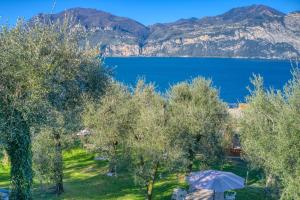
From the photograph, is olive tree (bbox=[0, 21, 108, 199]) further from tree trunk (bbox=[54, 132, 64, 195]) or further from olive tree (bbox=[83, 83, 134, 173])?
olive tree (bbox=[83, 83, 134, 173])

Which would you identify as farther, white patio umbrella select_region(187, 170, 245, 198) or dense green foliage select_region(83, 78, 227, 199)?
dense green foliage select_region(83, 78, 227, 199)

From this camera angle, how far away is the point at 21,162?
17.0m

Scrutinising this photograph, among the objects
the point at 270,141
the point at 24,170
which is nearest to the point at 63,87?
the point at 24,170

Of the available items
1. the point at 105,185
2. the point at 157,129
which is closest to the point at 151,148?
the point at 157,129

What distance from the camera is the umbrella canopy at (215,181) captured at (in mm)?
22050

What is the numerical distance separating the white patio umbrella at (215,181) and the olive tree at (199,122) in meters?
2.84

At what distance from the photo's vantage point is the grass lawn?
85.2 feet

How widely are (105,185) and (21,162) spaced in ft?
41.1

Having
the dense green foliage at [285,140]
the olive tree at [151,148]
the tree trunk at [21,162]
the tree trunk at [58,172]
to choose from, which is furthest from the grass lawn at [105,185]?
the dense green foliage at [285,140]

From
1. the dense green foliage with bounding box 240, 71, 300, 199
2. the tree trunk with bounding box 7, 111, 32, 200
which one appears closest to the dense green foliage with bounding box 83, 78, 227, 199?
the dense green foliage with bounding box 240, 71, 300, 199

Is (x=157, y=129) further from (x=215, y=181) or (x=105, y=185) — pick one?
(x=105, y=185)

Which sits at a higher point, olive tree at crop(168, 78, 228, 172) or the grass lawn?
olive tree at crop(168, 78, 228, 172)

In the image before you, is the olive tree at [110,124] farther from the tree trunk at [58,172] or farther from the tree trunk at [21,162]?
the tree trunk at [21,162]

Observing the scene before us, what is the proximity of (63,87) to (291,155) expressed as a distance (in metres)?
11.2
